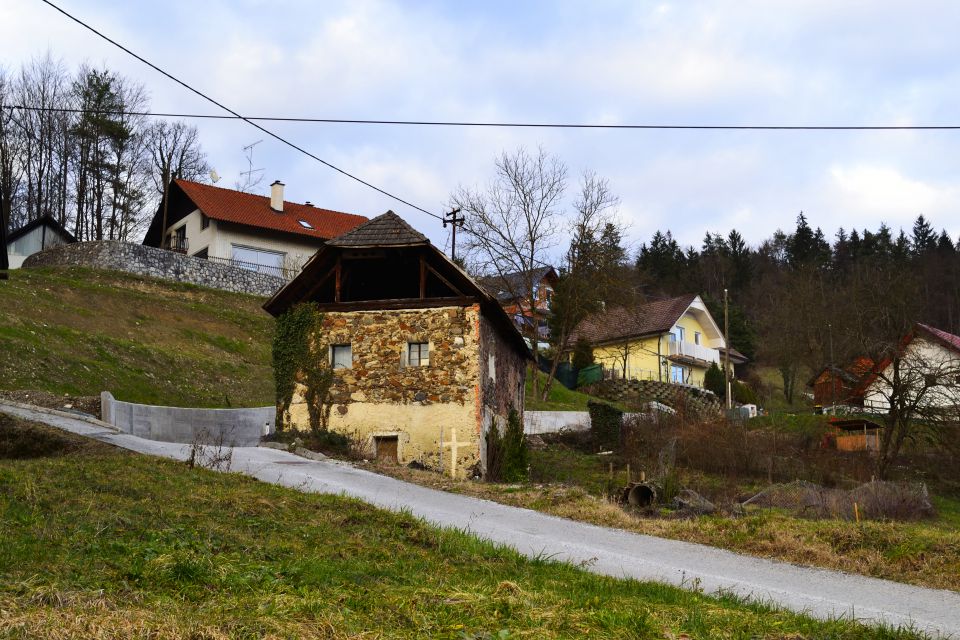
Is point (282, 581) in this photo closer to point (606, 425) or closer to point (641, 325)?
point (606, 425)

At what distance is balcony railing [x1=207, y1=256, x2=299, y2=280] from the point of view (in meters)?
53.3

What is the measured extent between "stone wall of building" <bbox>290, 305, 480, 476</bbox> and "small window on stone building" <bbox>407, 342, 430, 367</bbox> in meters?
0.11

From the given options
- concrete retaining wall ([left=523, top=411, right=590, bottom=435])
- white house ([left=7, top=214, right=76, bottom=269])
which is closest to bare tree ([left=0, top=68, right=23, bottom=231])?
white house ([left=7, top=214, right=76, bottom=269])

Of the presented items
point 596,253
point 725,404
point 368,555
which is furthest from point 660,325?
point 368,555

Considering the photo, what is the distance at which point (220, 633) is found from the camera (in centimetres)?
665

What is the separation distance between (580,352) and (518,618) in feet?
150

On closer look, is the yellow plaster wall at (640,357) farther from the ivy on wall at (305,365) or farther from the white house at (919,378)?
the ivy on wall at (305,365)

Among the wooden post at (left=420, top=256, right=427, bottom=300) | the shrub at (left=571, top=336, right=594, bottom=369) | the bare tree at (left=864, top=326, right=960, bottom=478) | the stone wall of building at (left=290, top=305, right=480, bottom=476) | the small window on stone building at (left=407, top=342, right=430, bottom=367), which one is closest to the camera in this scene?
the stone wall of building at (left=290, top=305, right=480, bottom=476)

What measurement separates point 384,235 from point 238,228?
32.4 metres

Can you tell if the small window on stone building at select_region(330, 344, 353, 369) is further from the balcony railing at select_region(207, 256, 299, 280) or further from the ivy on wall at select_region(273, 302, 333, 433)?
the balcony railing at select_region(207, 256, 299, 280)

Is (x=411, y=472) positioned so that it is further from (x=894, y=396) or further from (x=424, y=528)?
(x=894, y=396)

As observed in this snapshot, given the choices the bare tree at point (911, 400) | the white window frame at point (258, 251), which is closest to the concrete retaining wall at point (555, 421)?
the bare tree at point (911, 400)

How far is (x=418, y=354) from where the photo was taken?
77.8 ft

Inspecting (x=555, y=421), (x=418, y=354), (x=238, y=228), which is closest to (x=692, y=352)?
(x=555, y=421)
